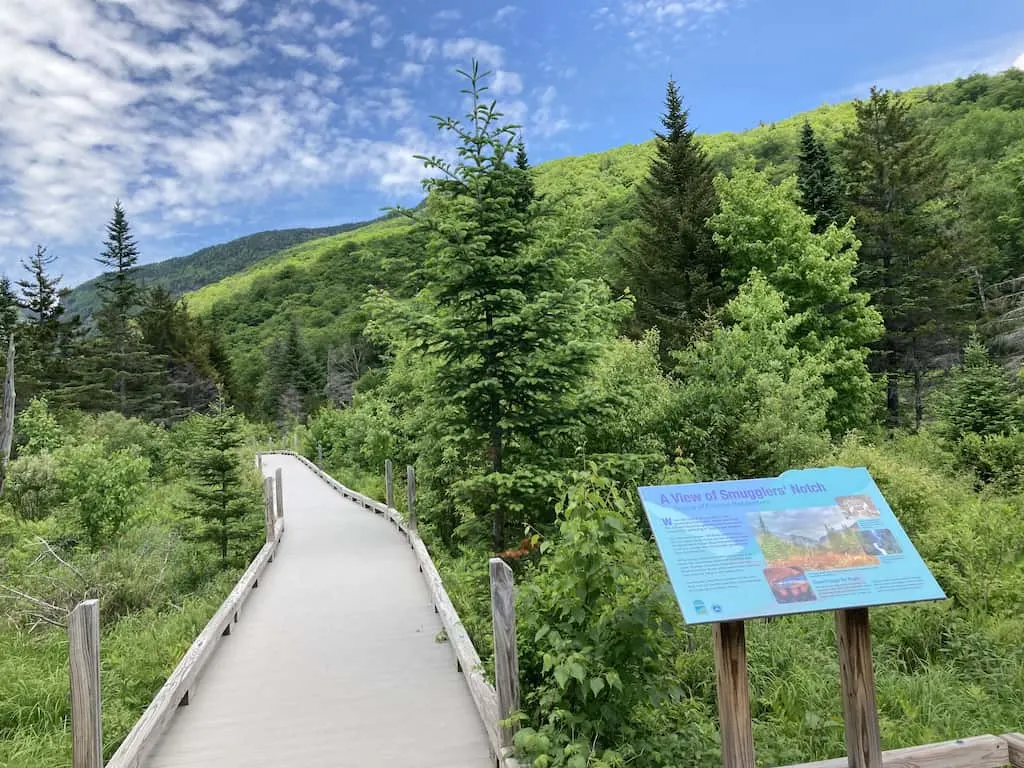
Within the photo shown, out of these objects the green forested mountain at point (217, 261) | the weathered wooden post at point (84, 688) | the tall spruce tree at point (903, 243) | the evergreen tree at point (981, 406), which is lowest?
the weathered wooden post at point (84, 688)

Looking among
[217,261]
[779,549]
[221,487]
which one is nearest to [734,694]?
[779,549]

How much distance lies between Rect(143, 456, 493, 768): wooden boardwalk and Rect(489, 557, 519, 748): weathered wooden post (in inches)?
24.8

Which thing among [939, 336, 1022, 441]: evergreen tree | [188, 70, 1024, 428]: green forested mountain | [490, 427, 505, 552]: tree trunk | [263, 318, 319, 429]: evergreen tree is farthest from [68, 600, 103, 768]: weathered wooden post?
[263, 318, 319, 429]: evergreen tree

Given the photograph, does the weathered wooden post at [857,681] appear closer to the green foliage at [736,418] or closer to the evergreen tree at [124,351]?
the green foliage at [736,418]

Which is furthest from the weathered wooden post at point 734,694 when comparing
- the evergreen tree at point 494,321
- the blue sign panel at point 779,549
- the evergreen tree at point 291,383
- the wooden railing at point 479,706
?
the evergreen tree at point 291,383

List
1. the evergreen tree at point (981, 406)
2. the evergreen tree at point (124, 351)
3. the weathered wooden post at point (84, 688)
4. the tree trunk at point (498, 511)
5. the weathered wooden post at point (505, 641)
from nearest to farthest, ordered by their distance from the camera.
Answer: the weathered wooden post at point (84, 688) → the weathered wooden post at point (505, 641) → the tree trunk at point (498, 511) → the evergreen tree at point (981, 406) → the evergreen tree at point (124, 351)

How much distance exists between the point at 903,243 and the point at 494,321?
24533mm

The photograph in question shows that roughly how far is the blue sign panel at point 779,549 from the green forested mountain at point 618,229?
17.8 feet

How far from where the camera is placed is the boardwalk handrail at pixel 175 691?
4.46 meters

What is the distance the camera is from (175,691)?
5.38 m

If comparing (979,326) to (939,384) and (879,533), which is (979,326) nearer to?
(939,384)

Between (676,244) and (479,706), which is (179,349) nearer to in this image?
(676,244)

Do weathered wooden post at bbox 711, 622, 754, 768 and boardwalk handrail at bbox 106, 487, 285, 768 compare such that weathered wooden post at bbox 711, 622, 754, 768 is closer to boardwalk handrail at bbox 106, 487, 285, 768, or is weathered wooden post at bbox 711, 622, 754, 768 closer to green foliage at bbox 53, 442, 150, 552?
boardwalk handrail at bbox 106, 487, 285, 768

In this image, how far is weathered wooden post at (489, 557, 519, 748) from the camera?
161 inches
